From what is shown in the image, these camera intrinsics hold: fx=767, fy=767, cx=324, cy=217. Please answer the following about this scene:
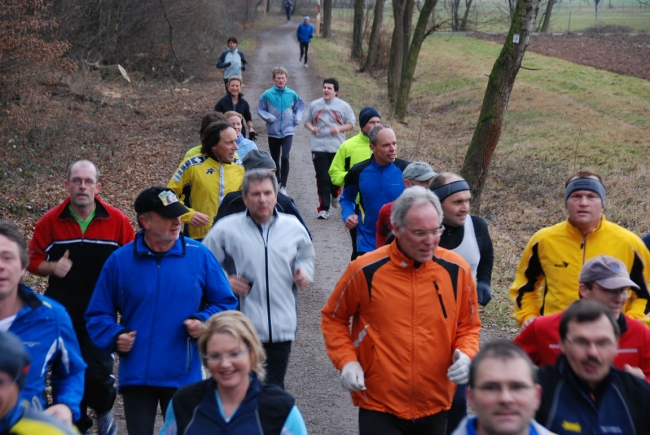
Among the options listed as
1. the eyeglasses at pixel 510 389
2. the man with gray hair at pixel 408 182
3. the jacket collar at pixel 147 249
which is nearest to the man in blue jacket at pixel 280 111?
the man with gray hair at pixel 408 182

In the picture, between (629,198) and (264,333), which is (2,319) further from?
(629,198)

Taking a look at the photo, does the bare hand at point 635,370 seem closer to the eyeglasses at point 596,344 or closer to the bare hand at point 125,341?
the eyeglasses at point 596,344

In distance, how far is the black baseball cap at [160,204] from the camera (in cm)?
492

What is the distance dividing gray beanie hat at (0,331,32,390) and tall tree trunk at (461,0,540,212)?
1164 cm

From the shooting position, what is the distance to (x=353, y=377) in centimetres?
432

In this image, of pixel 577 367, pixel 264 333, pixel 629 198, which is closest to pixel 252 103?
pixel 629 198

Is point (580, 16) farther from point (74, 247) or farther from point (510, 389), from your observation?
point (510, 389)

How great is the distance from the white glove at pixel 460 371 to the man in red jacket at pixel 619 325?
1.32 feet

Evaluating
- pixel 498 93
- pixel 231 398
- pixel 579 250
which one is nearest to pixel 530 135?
pixel 498 93

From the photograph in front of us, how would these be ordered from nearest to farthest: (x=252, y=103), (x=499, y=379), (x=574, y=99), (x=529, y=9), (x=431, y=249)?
(x=499, y=379), (x=431, y=249), (x=529, y=9), (x=252, y=103), (x=574, y=99)

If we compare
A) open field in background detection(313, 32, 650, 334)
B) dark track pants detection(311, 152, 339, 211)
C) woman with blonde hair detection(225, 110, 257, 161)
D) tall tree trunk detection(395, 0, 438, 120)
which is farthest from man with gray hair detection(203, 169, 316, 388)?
tall tree trunk detection(395, 0, 438, 120)

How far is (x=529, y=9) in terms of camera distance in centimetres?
1315

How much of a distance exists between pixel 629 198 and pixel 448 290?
13.1 metres

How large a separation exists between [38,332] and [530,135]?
2246cm
